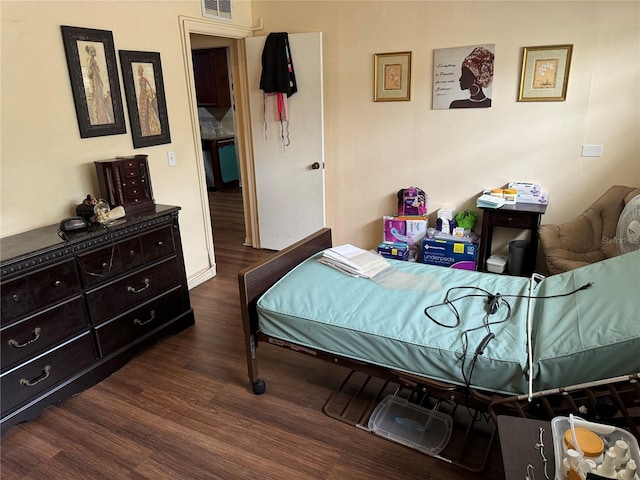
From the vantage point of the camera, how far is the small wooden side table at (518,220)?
3.16 metres

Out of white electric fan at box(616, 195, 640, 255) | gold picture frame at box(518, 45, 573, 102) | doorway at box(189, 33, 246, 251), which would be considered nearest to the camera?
white electric fan at box(616, 195, 640, 255)

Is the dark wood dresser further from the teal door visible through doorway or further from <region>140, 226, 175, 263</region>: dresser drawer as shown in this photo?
the teal door visible through doorway

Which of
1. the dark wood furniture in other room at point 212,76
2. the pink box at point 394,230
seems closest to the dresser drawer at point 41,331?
the pink box at point 394,230

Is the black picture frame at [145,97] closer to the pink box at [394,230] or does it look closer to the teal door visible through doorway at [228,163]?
the pink box at [394,230]

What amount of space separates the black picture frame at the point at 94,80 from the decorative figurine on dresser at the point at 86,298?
12.1 inches

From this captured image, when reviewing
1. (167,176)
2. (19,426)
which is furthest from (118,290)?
→ (167,176)

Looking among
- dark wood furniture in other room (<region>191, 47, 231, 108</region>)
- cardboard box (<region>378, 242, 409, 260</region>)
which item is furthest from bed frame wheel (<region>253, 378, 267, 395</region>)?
dark wood furniture in other room (<region>191, 47, 231, 108</region>)

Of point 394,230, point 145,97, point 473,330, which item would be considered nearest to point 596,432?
point 473,330

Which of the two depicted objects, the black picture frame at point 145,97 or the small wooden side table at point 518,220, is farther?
the small wooden side table at point 518,220

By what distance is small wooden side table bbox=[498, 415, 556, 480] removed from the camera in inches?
42.1

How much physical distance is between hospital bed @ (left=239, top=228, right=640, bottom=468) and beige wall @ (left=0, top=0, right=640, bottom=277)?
56.2 inches

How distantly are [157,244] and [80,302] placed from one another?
2.00 ft

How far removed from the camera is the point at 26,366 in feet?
7.05

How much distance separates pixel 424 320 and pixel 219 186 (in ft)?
19.6
